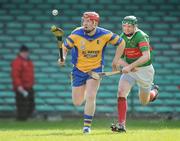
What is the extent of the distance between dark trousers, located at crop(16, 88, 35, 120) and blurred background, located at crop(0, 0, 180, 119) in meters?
0.46

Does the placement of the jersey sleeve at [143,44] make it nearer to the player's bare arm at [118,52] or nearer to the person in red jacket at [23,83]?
the player's bare arm at [118,52]

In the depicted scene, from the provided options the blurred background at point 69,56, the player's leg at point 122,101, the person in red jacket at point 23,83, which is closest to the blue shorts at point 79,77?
the player's leg at point 122,101

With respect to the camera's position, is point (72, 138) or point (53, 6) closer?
point (72, 138)

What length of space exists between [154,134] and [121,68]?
5.72ft

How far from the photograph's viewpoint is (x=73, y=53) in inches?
537

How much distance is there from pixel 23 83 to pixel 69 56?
2044 millimetres

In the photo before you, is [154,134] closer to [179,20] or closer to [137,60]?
[137,60]

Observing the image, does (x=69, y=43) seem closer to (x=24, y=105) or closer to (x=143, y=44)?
(x=143, y=44)

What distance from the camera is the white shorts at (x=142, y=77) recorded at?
14.0 metres

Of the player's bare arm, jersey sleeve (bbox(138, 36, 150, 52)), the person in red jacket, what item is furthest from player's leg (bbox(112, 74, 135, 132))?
the person in red jacket

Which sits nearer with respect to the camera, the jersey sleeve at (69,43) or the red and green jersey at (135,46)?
the jersey sleeve at (69,43)

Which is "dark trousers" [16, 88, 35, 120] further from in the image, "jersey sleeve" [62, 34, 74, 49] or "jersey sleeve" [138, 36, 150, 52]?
"jersey sleeve" [138, 36, 150, 52]

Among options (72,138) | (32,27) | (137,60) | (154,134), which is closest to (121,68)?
(137,60)

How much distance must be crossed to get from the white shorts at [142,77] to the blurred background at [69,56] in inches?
243
